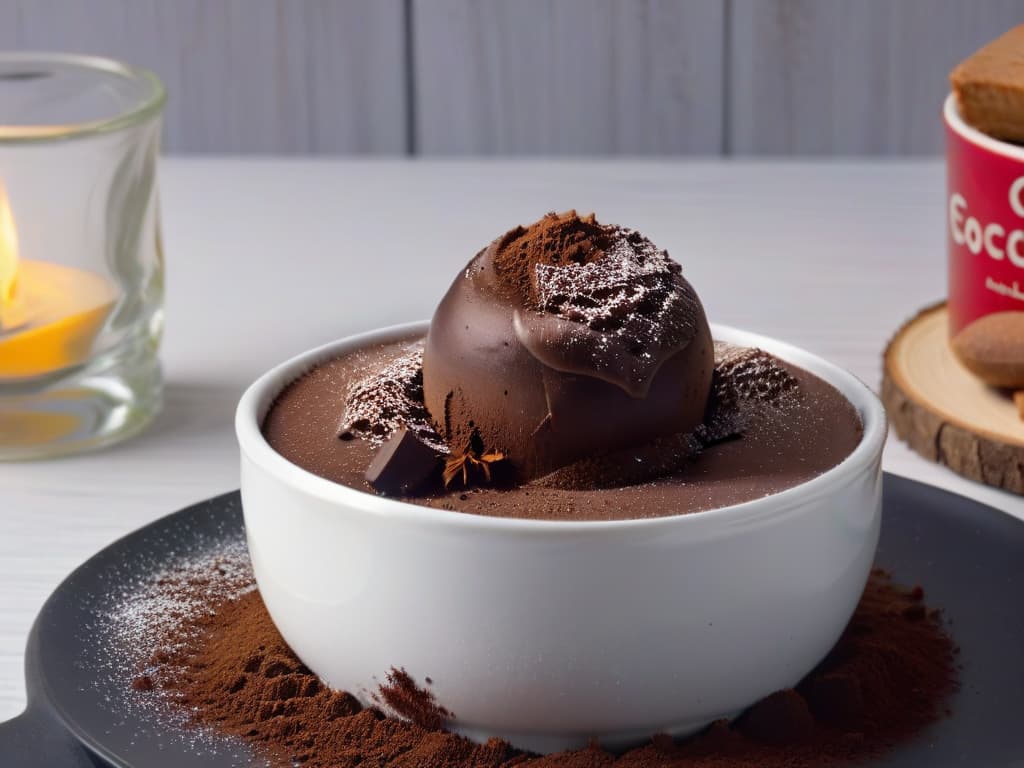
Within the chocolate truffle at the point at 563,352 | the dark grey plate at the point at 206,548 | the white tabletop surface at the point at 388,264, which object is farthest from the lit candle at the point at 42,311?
the chocolate truffle at the point at 563,352

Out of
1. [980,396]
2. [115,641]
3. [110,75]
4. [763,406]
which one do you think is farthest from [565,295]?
[110,75]

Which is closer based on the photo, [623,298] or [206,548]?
[623,298]

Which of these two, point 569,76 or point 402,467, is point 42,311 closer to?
point 402,467

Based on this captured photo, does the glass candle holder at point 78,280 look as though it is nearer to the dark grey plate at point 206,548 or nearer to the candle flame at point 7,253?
the candle flame at point 7,253

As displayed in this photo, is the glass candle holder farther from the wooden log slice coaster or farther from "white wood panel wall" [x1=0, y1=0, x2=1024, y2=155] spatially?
"white wood panel wall" [x1=0, y1=0, x2=1024, y2=155]

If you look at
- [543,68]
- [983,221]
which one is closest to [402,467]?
[983,221]

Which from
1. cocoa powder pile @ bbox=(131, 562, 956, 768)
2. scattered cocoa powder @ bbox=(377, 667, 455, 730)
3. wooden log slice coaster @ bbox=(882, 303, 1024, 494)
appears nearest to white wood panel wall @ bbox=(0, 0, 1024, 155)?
wooden log slice coaster @ bbox=(882, 303, 1024, 494)
